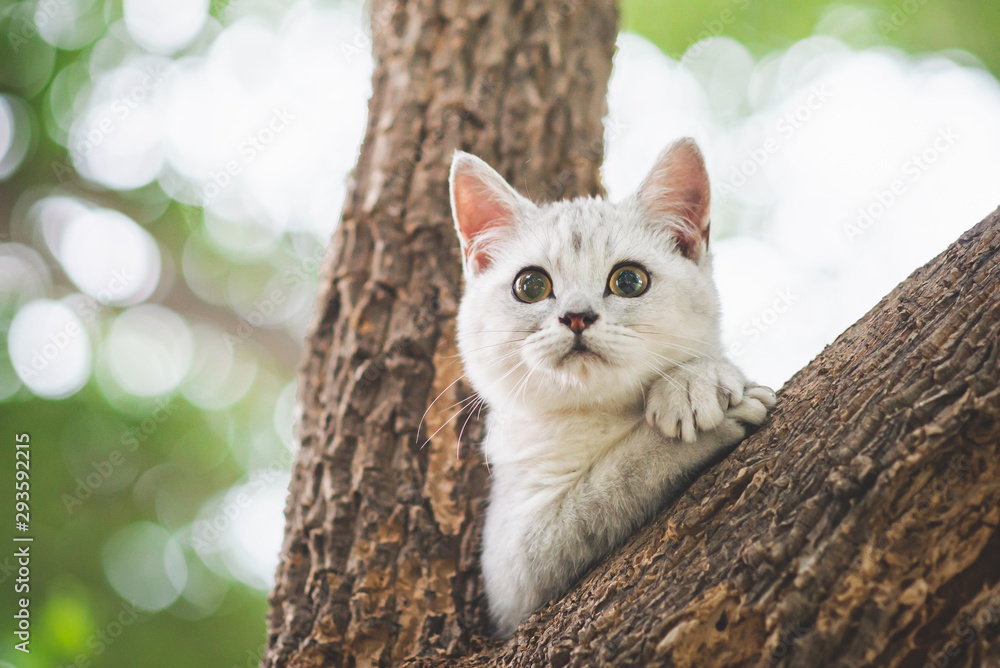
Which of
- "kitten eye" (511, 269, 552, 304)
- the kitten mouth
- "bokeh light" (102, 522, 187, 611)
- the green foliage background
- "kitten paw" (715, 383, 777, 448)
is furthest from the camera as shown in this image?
"bokeh light" (102, 522, 187, 611)

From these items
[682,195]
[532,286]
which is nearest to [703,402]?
[532,286]

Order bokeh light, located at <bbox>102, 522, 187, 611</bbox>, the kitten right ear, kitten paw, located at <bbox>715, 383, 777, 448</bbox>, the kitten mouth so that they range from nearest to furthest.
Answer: kitten paw, located at <bbox>715, 383, 777, 448</bbox>, the kitten mouth, the kitten right ear, bokeh light, located at <bbox>102, 522, 187, 611</bbox>

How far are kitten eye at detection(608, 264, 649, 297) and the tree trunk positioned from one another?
66 cm

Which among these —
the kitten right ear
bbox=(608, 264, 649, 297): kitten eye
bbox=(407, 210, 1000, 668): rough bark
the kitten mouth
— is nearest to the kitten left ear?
bbox=(608, 264, 649, 297): kitten eye

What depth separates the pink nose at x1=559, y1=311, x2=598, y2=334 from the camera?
2.29 meters

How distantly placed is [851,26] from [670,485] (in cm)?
465

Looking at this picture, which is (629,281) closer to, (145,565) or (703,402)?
(703,402)

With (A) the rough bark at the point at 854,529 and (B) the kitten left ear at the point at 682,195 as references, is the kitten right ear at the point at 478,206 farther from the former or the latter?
(A) the rough bark at the point at 854,529

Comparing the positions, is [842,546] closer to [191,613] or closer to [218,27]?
[191,613]

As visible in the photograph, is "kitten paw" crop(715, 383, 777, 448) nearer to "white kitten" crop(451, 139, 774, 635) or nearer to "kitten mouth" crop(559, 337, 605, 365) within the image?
"white kitten" crop(451, 139, 774, 635)
